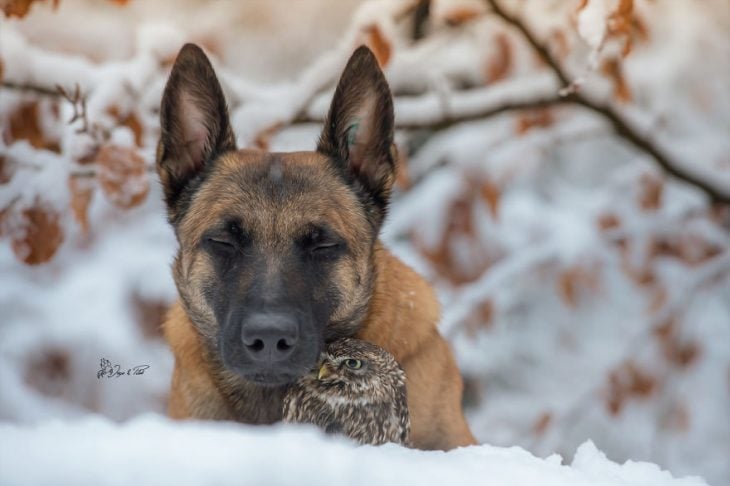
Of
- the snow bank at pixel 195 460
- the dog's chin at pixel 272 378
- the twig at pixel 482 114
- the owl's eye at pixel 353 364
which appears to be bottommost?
the twig at pixel 482 114

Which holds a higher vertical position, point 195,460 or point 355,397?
point 195,460

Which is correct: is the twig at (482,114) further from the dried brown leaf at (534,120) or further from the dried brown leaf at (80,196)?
the dried brown leaf at (80,196)

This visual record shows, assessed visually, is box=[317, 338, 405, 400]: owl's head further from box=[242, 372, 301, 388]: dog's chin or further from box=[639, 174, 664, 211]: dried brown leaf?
box=[639, 174, 664, 211]: dried brown leaf

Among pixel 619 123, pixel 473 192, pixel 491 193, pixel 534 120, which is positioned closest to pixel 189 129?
pixel 619 123

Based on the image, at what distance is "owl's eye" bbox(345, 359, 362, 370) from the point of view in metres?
2.36

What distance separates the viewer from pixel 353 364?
2.38 m

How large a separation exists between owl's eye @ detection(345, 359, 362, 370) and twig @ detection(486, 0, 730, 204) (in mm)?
2623

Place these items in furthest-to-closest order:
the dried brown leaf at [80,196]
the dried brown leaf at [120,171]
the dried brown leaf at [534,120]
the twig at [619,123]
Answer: the dried brown leaf at [534,120] < the twig at [619,123] < the dried brown leaf at [80,196] < the dried brown leaf at [120,171]

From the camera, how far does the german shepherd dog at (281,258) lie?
2.72 metres

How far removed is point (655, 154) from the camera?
17.3 ft

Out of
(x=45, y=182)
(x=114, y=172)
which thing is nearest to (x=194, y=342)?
(x=114, y=172)

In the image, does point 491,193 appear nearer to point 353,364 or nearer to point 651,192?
point 651,192

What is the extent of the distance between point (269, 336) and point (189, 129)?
1.07 meters

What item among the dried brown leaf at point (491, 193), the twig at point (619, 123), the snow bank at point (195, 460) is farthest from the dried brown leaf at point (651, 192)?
the snow bank at point (195, 460)
